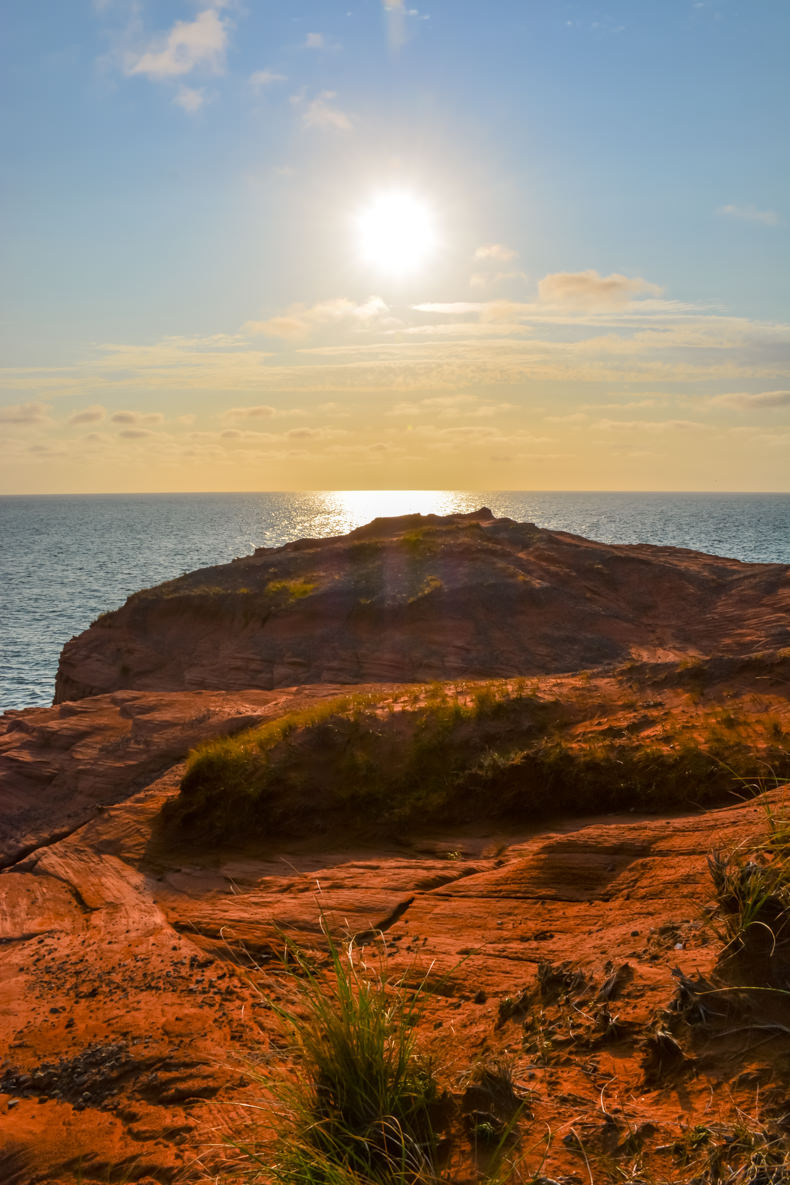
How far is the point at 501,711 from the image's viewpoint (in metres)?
11.6

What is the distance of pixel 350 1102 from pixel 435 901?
428cm

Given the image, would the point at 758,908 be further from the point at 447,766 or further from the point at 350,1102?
the point at 447,766

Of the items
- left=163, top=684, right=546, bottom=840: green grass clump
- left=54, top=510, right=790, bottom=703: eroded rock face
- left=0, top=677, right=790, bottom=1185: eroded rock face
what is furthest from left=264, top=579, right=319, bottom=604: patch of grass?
left=163, top=684, right=546, bottom=840: green grass clump

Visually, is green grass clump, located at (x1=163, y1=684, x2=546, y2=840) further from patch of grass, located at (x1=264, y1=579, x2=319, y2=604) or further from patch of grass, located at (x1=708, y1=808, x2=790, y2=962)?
patch of grass, located at (x1=264, y1=579, x2=319, y2=604)

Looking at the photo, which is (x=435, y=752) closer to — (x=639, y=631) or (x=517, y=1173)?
(x=517, y=1173)

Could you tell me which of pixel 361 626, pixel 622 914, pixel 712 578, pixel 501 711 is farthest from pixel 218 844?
pixel 712 578

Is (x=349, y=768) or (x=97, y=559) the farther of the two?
(x=97, y=559)

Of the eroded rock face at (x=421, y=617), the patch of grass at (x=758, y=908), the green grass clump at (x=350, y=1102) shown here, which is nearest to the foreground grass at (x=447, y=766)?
the patch of grass at (x=758, y=908)

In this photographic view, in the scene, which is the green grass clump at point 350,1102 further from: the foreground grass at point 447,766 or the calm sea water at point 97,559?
the calm sea water at point 97,559

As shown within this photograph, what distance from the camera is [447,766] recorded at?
10.6 metres

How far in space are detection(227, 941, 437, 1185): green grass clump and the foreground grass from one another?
5.76 metres

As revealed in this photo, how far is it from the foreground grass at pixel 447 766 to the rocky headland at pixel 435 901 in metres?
0.04

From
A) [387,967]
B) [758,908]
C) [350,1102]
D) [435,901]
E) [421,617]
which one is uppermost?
[758,908]

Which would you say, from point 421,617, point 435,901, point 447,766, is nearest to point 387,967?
point 435,901
